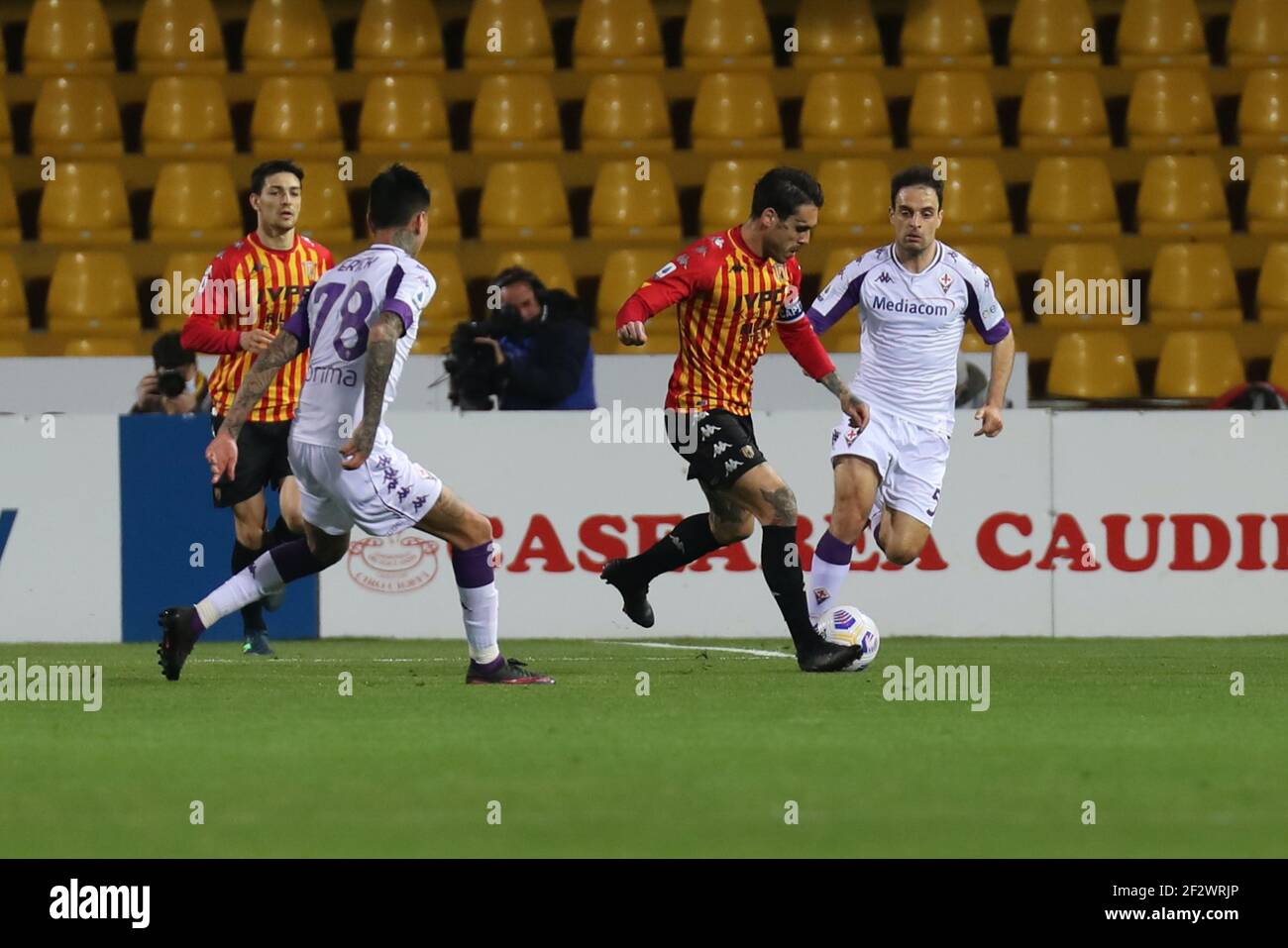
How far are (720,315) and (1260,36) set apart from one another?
9557mm

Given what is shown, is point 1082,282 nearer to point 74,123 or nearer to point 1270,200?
point 1270,200

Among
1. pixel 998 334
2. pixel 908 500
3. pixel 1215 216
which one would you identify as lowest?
pixel 908 500

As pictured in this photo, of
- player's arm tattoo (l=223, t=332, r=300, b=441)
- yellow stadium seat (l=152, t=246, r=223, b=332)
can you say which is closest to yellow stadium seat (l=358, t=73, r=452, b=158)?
yellow stadium seat (l=152, t=246, r=223, b=332)

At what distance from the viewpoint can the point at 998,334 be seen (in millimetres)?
10281

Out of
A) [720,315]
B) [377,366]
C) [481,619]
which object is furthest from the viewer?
[720,315]

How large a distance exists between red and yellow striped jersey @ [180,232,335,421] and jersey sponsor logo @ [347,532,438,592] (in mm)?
1803

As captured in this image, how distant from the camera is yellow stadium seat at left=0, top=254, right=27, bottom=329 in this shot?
15.5 metres

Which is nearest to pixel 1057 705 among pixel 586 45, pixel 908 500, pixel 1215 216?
pixel 908 500

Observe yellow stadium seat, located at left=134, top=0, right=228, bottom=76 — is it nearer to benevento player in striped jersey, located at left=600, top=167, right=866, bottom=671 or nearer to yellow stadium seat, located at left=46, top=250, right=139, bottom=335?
yellow stadium seat, located at left=46, top=250, right=139, bottom=335

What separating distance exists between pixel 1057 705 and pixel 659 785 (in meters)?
2.53

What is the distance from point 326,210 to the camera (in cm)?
1606

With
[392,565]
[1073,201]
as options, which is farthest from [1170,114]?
[392,565]
